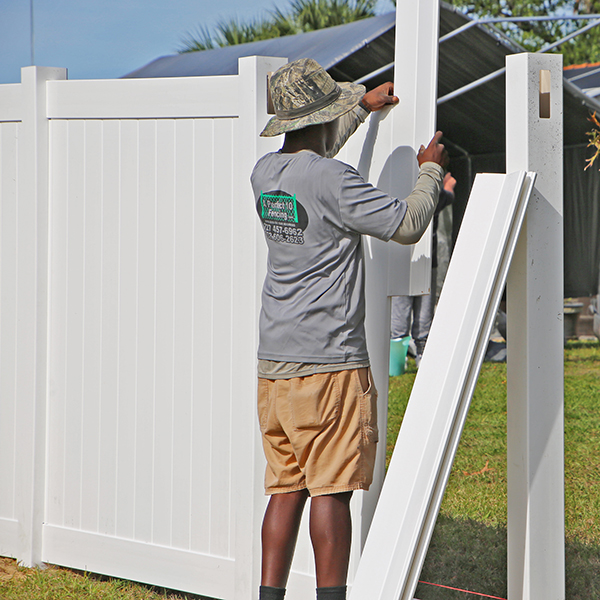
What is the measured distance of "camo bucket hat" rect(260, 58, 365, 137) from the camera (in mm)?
2424

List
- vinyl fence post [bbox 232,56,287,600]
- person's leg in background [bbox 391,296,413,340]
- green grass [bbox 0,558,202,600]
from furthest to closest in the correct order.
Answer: person's leg in background [bbox 391,296,413,340] < green grass [bbox 0,558,202,600] < vinyl fence post [bbox 232,56,287,600]

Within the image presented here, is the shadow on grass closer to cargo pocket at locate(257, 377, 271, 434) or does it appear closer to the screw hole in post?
cargo pocket at locate(257, 377, 271, 434)

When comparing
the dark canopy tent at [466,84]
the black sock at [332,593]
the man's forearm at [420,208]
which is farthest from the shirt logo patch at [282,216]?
the dark canopy tent at [466,84]

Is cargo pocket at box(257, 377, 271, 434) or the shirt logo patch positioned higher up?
the shirt logo patch

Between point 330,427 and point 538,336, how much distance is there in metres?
0.69

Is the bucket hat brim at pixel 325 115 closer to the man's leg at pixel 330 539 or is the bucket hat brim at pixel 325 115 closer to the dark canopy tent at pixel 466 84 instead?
the man's leg at pixel 330 539

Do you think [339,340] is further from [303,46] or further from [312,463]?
[303,46]

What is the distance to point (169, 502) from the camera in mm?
3357

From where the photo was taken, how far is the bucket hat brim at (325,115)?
2404 millimetres

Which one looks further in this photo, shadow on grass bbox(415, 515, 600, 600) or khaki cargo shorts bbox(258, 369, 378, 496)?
shadow on grass bbox(415, 515, 600, 600)

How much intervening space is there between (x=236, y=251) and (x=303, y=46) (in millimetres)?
7460

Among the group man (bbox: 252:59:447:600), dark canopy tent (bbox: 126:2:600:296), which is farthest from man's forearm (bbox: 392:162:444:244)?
dark canopy tent (bbox: 126:2:600:296)

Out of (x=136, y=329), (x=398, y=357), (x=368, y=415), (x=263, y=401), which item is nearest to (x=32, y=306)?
(x=136, y=329)

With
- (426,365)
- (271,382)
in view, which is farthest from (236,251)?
(426,365)
